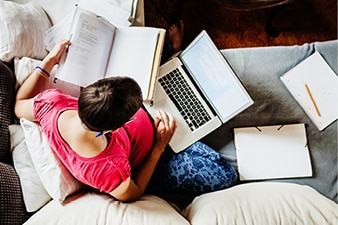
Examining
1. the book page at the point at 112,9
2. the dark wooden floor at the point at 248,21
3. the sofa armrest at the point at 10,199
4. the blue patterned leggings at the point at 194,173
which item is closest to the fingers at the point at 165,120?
the blue patterned leggings at the point at 194,173

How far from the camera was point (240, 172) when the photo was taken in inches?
57.4

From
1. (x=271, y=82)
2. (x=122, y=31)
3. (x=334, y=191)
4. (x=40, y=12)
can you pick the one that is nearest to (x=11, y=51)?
(x=40, y=12)

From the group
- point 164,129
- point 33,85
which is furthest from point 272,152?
point 33,85

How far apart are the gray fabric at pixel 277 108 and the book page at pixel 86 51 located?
1.45 ft

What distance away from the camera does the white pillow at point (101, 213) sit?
1.11 metres

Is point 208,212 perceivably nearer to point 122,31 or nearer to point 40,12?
point 122,31

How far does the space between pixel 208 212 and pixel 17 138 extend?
1.96 feet

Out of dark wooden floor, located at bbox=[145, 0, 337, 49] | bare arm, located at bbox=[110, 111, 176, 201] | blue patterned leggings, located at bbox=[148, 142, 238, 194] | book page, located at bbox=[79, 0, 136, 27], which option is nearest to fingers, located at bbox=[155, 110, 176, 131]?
bare arm, located at bbox=[110, 111, 176, 201]

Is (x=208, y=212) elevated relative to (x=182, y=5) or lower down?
lower down

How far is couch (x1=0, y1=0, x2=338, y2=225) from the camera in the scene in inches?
46.0

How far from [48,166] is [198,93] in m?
0.56

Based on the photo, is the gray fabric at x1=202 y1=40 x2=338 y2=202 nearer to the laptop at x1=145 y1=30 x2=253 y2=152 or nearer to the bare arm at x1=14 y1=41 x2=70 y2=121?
the laptop at x1=145 y1=30 x2=253 y2=152

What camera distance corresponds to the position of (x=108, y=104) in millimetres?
960

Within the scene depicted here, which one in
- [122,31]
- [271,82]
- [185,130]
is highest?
[122,31]
